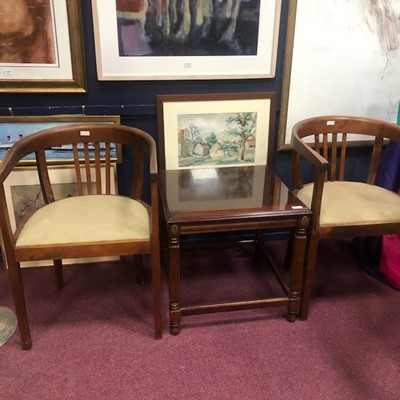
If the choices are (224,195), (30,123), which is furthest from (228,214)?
(30,123)

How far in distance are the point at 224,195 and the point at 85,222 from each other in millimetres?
564

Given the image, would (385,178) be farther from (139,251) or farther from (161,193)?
(139,251)

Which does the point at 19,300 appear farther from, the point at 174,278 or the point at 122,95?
the point at 122,95

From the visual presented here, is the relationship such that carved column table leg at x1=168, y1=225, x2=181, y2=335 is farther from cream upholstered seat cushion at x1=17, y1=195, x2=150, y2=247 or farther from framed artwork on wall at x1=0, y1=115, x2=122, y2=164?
framed artwork on wall at x1=0, y1=115, x2=122, y2=164

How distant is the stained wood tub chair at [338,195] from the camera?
1736mm

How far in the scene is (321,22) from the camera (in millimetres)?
2029

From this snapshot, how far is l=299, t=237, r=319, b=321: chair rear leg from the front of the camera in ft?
5.80

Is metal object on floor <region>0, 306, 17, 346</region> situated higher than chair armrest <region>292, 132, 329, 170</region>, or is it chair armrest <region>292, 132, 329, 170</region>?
chair armrest <region>292, 132, 329, 170</region>

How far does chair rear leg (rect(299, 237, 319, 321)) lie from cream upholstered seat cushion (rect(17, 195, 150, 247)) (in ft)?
2.15

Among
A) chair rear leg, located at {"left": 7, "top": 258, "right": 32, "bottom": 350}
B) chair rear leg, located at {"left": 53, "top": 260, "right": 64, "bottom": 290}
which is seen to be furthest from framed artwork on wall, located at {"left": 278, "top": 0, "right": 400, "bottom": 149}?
chair rear leg, located at {"left": 7, "top": 258, "right": 32, "bottom": 350}

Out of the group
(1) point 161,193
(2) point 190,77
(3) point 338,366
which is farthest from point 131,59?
(3) point 338,366

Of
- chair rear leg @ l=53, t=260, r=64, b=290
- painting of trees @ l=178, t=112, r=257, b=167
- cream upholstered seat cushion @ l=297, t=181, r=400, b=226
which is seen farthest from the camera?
painting of trees @ l=178, t=112, r=257, b=167

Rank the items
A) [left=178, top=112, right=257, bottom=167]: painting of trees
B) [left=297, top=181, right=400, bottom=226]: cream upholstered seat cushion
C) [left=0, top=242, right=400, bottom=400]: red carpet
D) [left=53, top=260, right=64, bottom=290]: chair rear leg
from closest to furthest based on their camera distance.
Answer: [left=0, top=242, right=400, bottom=400]: red carpet < [left=297, top=181, right=400, bottom=226]: cream upholstered seat cushion < [left=53, top=260, right=64, bottom=290]: chair rear leg < [left=178, top=112, right=257, bottom=167]: painting of trees

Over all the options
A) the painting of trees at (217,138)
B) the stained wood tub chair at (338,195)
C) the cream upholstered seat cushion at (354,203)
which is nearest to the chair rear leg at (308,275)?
the stained wood tub chair at (338,195)
